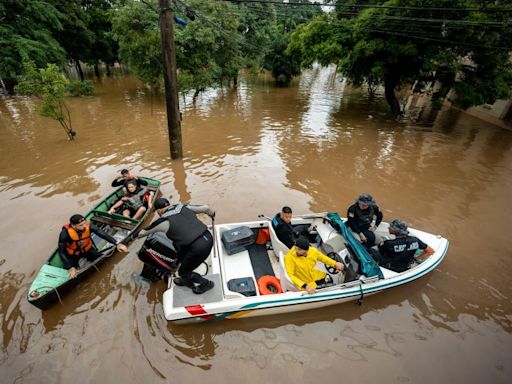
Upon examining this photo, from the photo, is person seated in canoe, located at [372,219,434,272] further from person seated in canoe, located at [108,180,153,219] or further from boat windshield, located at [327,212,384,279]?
person seated in canoe, located at [108,180,153,219]

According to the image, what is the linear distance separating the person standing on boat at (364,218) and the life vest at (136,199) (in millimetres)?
5674

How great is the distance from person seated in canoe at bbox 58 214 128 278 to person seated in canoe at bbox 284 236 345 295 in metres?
3.07

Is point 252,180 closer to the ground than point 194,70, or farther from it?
closer to the ground

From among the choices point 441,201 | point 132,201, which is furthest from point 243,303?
point 441,201

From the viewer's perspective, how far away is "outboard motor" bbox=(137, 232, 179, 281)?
14.7 ft

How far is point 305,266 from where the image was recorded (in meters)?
4.56

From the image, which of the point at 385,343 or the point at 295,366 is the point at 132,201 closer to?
the point at 295,366

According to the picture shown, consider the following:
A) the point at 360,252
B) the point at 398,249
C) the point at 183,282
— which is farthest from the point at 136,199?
the point at 398,249

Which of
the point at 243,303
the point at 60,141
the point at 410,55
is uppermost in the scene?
the point at 410,55

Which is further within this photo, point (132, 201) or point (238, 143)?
point (238, 143)

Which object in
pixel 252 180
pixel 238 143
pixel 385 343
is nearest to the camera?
pixel 385 343

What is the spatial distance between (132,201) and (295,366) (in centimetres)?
573

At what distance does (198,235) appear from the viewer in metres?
4.10

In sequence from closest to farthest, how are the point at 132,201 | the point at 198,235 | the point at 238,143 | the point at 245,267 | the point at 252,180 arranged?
1. the point at 198,235
2. the point at 245,267
3. the point at 132,201
4. the point at 252,180
5. the point at 238,143
